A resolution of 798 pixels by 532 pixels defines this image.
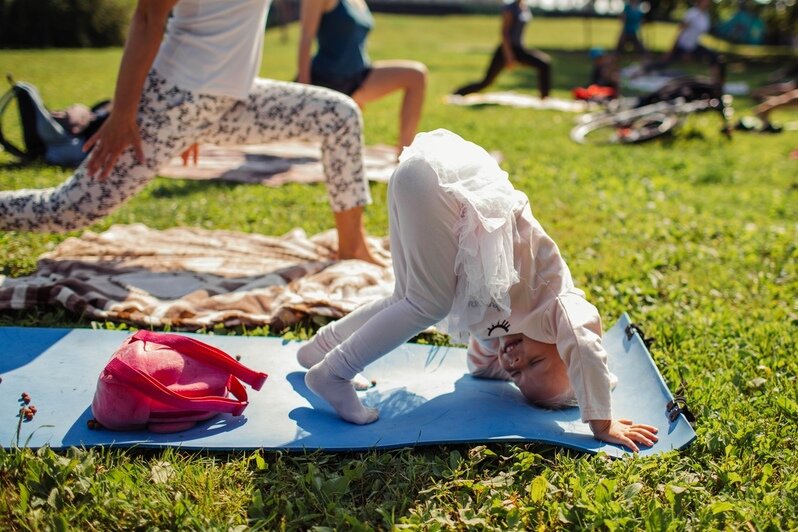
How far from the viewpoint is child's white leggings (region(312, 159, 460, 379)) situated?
2496 mm

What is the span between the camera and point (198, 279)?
407 cm

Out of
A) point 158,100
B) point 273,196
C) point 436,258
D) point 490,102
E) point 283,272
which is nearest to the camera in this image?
point 436,258

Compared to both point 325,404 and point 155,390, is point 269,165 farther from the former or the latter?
point 155,390

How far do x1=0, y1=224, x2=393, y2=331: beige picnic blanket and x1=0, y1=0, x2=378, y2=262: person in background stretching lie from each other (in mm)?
351

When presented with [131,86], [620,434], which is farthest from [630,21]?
[620,434]

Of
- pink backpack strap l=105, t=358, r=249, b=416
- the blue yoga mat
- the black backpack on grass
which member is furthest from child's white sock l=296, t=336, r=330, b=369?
the black backpack on grass

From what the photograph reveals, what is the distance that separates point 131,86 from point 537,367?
223 centimetres

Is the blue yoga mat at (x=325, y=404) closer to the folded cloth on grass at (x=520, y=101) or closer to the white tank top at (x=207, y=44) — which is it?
the white tank top at (x=207, y=44)

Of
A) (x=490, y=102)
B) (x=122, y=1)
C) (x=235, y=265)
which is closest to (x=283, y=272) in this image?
(x=235, y=265)

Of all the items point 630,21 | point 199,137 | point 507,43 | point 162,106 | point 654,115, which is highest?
point 630,21

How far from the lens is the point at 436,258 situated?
2.54m

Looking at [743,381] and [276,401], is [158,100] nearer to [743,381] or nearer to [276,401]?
[276,401]

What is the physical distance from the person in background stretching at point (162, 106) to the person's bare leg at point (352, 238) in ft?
2.25

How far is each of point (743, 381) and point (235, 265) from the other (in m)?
2.65
